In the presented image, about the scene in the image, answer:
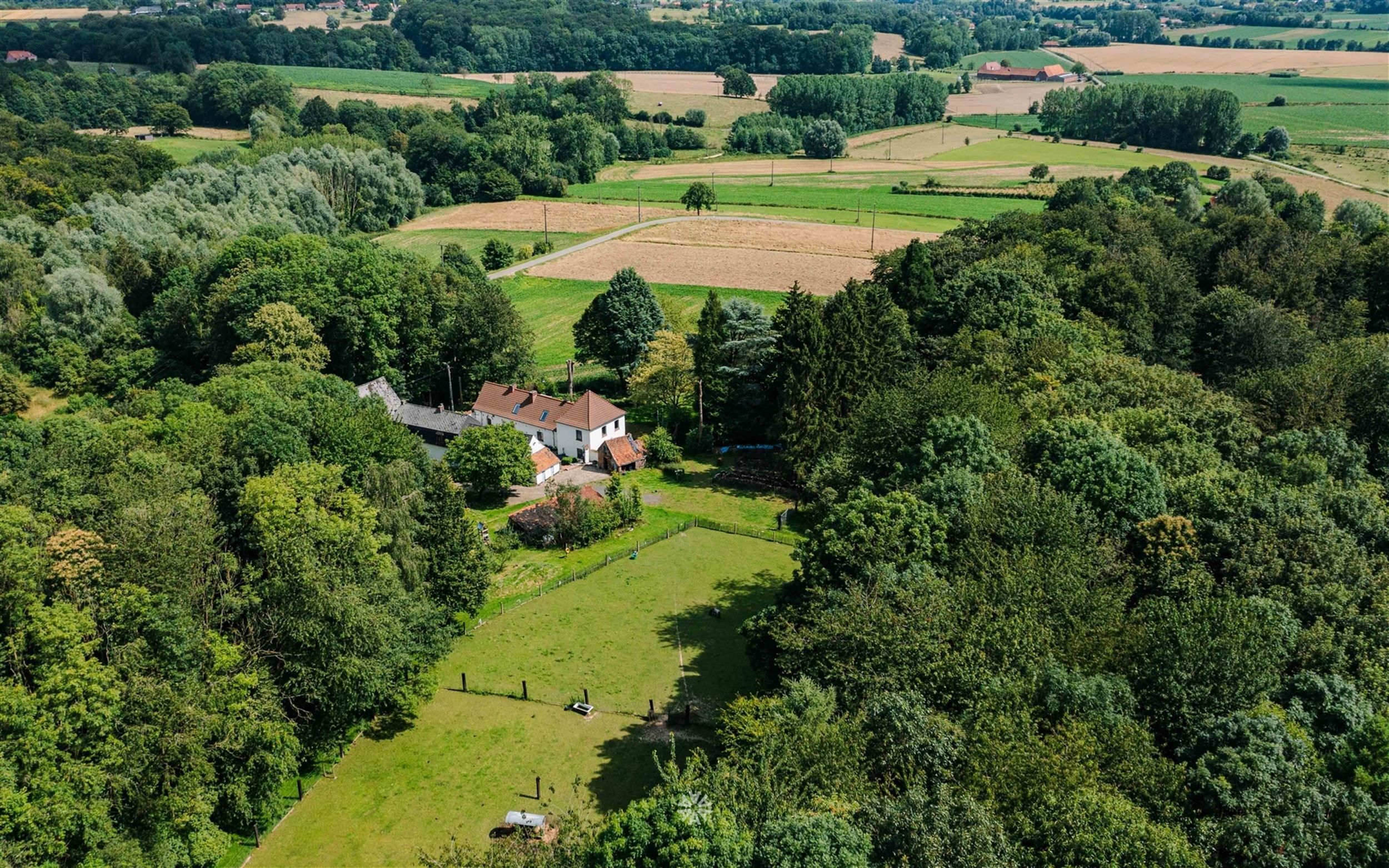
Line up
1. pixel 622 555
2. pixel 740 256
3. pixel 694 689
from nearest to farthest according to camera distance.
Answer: pixel 694 689
pixel 622 555
pixel 740 256

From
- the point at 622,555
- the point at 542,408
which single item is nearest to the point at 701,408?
the point at 542,408

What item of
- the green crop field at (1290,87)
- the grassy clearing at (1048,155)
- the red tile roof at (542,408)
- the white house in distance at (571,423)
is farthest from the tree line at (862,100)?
the white house in distance at (571,423)

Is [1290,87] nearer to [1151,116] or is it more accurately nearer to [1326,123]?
[1326,123]

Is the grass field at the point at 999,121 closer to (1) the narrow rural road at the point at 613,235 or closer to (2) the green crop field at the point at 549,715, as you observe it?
(1) the narrow rural road at the point at 613,235

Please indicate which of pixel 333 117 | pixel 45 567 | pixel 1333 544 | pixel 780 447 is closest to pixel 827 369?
pixel 780 447

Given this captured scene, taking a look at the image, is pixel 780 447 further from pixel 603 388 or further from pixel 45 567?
pixel 45 567
